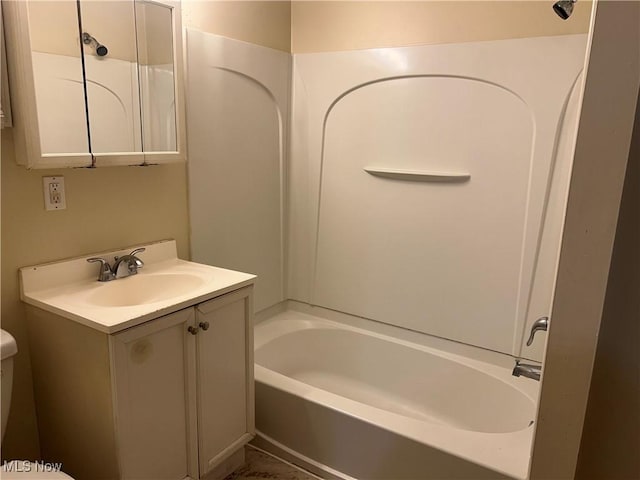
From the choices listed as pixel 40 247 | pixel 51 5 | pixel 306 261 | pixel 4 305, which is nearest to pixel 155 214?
pixel 40 247

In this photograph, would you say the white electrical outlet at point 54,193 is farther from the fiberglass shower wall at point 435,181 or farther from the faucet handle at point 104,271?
the fiberglass shower wall at point 435,181

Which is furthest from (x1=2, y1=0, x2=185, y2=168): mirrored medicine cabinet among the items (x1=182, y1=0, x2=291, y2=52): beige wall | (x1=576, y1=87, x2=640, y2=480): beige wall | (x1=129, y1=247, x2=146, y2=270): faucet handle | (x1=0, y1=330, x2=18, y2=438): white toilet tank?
(x1=576, y1=87, x2=640, y2=480): beige wall

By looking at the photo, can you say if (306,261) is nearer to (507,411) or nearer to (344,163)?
(344,163)

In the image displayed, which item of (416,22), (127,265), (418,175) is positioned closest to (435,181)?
(418,175)

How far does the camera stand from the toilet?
1.23 meters

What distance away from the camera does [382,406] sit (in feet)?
8.25

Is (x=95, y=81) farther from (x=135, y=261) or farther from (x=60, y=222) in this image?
(x=135, y=261)

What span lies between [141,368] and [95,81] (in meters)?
1.03

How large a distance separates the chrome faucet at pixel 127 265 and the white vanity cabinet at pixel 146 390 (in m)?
0.32

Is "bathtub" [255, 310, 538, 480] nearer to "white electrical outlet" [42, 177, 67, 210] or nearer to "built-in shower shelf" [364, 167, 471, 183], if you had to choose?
"built-in shower shelf" [364, 167, 471, 183]

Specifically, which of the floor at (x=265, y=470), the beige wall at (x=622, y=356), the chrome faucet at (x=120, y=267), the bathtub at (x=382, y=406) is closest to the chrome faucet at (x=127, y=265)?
the chrome faucet at (x=120, y=267)

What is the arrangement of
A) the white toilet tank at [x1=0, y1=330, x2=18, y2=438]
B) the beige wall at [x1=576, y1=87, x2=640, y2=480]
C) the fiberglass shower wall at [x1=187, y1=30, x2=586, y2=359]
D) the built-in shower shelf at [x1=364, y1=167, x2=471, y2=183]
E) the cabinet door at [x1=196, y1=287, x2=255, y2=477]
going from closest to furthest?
the beige wall at [x1=576, y1=87, x2=640, y2=480] → the white toilet tank at [x1=0, y1=330, x2=18, y2=438] → the cabinet door at [x1=196, y1=287, x2=255, y2=477] → the fiberglass shower wall at [x1=187, y1=30, x2=586, y2=359] → the built-in shower shelf at [x1=364, y1=167, x2=471, y2=183]

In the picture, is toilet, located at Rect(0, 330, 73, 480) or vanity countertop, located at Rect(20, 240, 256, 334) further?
vanity countertop, located at Rect(20, 240, 256, 334)

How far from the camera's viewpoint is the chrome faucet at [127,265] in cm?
181
